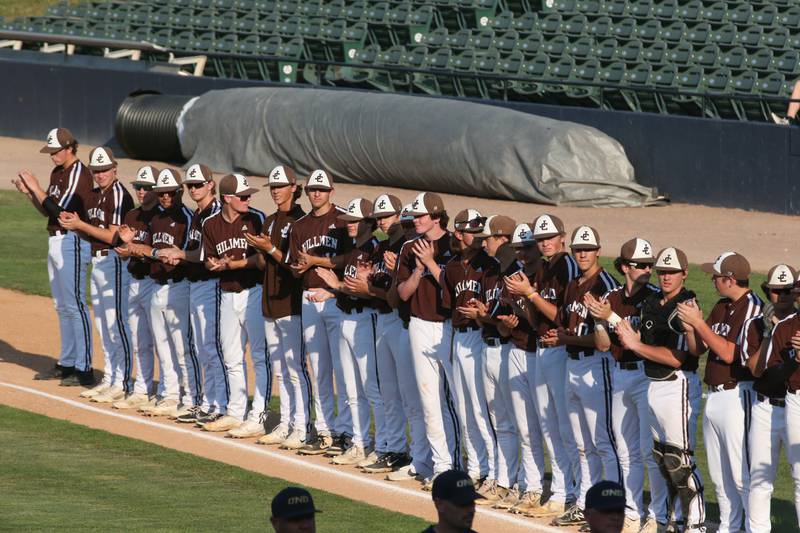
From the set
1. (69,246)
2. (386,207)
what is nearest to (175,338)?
(69,246)

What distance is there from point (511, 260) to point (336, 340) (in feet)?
6.00

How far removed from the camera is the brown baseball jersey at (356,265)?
10406mm

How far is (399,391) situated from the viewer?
34.0ft

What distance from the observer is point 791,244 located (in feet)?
59.8

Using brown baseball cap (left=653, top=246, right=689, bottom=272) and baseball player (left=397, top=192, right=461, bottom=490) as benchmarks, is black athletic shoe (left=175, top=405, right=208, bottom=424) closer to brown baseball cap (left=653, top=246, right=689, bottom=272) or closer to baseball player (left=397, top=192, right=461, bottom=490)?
baseball player (left=397, top=192, right=461, bottom=490)

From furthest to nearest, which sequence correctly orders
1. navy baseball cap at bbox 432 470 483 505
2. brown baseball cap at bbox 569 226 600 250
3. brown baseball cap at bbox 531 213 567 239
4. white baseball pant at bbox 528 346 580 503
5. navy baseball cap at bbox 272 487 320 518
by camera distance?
1. white baseball pant at bbox 528 346 580 503
2. brown baseball cap at bbox 531 213 567 239
3. brown baseball cap at bbox 569 226 600 250
4. navy baseball cap at bbox 432 470 483 505
5. navy baseball cap at bbox 272 487 320 518

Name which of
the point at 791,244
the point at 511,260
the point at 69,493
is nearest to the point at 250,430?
the point at 69,493

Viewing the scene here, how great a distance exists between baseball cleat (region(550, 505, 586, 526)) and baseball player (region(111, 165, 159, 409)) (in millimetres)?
4455

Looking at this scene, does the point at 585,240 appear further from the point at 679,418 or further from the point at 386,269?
the point at 386,269

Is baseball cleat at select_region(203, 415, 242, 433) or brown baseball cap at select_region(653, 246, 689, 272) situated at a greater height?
brown baseball cap at select_region(653, 246, 689, 272)

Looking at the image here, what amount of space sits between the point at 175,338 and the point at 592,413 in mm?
4275

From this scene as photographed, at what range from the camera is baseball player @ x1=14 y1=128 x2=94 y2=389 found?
502 inches

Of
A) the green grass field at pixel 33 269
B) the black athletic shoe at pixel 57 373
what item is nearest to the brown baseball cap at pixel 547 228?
the green grass field at pixel 33 269

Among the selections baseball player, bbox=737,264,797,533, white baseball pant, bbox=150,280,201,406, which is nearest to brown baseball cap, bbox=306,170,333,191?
white baseball pant, bbox=150,280,201,406
